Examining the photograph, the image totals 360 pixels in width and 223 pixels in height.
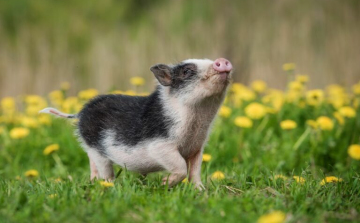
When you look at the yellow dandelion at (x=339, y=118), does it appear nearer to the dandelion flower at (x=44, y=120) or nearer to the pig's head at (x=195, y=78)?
the pig's head at (x=195, y=78)

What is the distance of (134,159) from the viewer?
499 centimetres

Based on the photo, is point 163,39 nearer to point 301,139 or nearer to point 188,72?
point 301,139

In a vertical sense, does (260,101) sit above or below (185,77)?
below

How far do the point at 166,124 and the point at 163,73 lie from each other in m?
0.45

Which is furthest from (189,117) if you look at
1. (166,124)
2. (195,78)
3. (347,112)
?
(347,112)

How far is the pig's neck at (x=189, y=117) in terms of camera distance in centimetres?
480

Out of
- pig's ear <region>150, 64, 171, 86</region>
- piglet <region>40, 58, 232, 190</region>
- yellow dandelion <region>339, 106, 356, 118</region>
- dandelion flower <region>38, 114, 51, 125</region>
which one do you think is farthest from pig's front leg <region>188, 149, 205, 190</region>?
dandelion flower <region>38, 114, 51, 125</region>

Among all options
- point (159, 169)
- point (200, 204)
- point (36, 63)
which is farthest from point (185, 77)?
point (36, 63)

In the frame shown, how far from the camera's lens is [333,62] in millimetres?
11148

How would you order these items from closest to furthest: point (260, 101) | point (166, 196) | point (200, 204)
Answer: point (200, 204)
point (166, 196)
point (260, 101)

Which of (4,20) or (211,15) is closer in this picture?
(211,15)

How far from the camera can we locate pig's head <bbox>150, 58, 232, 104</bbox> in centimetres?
463

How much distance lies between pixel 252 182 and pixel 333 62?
6.76m

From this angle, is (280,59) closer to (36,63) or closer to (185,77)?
(36,63)
